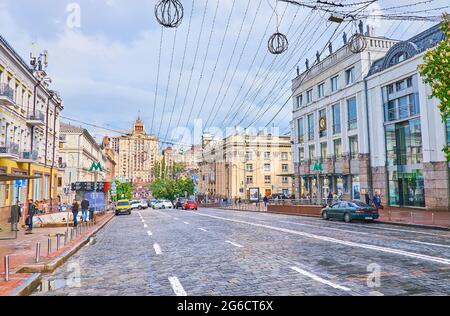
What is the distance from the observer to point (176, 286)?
705 cm

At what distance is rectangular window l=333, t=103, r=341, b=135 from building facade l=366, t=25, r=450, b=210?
5082mm

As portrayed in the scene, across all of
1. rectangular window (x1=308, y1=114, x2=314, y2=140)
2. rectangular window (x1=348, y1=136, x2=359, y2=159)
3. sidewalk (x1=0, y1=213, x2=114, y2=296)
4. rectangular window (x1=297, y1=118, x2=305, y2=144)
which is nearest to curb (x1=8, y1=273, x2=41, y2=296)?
sidewalk (x1=0, y1=213, x2=114, y2=296)

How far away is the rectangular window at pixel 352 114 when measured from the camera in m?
37.6

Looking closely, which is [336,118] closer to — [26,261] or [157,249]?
[157,249]

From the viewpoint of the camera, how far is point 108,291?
267 inches

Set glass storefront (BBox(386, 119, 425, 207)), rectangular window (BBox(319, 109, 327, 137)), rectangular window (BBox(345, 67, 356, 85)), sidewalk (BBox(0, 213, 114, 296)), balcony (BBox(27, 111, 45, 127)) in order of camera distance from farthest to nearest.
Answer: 1. rectangular window (BBox(319, 109, 327, 137))
2. rectangular window (BBox(345, 67, 356, 85))
3. balcony (BBox(27, 111, 45, 127))
4. glass storefront (BBox(386, 119, 425, 207))
5. sidewalk (BBox(0, 213, 114, 296))

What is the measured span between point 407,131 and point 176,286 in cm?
3002

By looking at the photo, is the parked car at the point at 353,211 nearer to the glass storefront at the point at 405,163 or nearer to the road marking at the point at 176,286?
the glass storefront at the point at 405,163

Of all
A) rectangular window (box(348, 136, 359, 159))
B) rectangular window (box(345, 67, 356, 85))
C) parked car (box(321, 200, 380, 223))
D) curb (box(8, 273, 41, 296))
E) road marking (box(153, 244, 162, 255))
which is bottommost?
road marking (box(153, 244, 162, 255))

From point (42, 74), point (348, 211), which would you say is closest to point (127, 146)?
point (42, 74)

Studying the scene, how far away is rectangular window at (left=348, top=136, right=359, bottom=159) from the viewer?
3725cm

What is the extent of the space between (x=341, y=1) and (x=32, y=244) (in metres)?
14.6

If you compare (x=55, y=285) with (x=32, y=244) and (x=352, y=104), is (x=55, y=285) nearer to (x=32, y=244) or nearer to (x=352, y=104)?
(x=32, y=244)

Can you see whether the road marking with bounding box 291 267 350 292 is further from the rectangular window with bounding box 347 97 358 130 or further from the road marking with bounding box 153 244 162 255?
the rectangular window with bounding box 347 97 358 130
